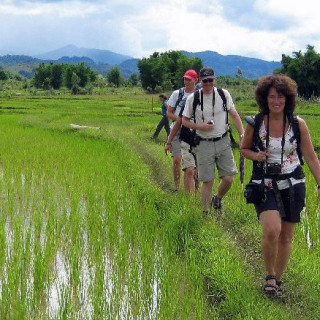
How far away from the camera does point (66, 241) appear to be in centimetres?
450

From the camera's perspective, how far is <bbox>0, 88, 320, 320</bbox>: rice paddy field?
3.05 meters

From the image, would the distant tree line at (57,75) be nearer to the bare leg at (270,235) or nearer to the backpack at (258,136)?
the backpack at (258,136)

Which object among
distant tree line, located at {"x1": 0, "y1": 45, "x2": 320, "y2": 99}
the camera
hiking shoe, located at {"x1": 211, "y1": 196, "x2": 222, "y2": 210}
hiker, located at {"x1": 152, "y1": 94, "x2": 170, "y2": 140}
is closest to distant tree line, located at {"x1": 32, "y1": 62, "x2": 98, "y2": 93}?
distant tree line, located at {"x1": 0, "y1": 45, "x2": 320, "y2": 99}

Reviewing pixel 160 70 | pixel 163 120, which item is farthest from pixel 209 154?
pixel 160 70

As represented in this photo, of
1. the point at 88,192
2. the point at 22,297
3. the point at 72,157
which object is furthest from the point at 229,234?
the point at 72,157

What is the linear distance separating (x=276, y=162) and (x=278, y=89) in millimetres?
465

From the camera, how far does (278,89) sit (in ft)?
10.2

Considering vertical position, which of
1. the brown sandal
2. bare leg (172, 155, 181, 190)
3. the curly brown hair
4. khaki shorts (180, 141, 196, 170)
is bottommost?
the brown sandal

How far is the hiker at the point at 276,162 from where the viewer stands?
3183 mm

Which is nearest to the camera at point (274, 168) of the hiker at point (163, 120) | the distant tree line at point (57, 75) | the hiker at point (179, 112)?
the hiker at point (179, 112)

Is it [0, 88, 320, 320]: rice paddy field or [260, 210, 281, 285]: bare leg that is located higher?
[260, 210, 281, 285]: bare leg

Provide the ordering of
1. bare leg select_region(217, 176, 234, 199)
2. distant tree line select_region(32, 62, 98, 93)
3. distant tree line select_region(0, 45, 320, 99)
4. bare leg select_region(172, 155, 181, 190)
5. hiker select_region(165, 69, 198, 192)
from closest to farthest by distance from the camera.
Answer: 1. bare leg select_region(217, 176, 234, 199)
2. hiker select_region(165, 69, 198, 192)
3. bare leg select_region(172, 155, 181, 190)
4. distant tree line select_region(0, 45, 320, 99)
5. distant tree line select_region(32, 62, 98, 93)

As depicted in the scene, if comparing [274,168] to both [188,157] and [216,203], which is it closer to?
[216,203]

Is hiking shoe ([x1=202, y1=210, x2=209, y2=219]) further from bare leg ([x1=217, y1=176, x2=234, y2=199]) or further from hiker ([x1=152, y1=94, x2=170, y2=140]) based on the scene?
hiker ([x1=152, y1=94, x2=170, y2=140])
